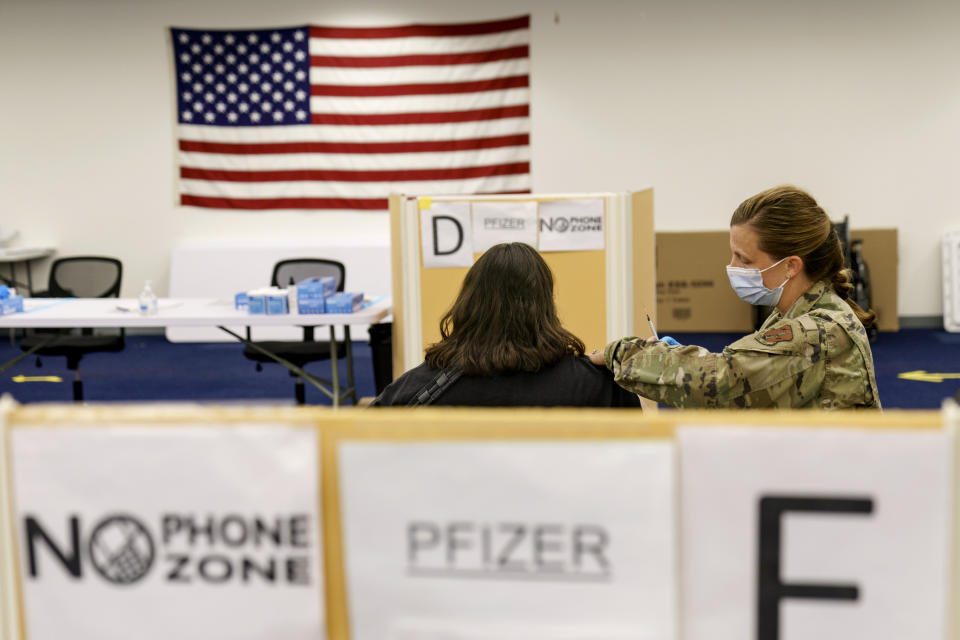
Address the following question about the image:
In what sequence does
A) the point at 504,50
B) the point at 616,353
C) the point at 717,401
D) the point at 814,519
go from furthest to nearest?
the point at 504,50
the point at 616,353
the point at 717,401
the point at 814,519

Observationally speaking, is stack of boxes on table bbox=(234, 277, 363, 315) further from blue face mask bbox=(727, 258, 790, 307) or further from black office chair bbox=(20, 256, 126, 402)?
blue face mask bbox=(727, 258, 790, 307)

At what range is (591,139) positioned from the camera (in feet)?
26.1

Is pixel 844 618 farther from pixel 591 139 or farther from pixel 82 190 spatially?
pixel 82 190

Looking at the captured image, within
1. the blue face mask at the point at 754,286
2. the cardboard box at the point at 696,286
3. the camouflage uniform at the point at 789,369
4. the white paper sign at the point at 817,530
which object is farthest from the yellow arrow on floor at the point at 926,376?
the white paper sign at the point at 817,530

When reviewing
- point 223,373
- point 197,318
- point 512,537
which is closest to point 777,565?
point 512,537

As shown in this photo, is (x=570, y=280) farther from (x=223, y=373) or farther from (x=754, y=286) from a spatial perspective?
(x=223, y=373)

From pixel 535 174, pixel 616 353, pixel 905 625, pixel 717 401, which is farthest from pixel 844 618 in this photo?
pixel 535 174

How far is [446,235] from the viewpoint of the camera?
12.1 feet

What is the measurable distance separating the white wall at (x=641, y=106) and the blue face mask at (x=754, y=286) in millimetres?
5904

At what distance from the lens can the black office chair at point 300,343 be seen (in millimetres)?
5062

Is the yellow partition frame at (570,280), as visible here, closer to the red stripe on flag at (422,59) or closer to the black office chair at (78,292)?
the black office chair at (78,292)

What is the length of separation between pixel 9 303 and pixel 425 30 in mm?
4356

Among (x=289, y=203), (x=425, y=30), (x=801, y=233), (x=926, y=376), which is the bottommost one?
(x=926, y=376)

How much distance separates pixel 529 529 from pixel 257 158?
296 inches
